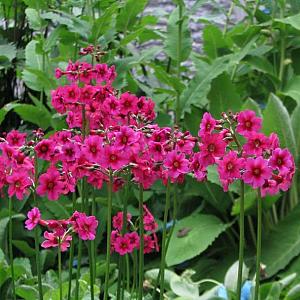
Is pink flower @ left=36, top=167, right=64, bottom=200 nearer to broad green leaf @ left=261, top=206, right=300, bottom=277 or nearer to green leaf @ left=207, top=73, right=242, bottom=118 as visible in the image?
broad green leaf @ left=261, top=206, right=300, bottom=277

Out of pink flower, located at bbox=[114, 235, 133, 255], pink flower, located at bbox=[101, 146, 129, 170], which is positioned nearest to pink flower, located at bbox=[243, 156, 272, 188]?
pink flower, located at bbox=[101, 146, 129, 170]

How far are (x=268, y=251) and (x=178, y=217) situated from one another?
513 mm

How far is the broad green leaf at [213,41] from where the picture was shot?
355 centimetres

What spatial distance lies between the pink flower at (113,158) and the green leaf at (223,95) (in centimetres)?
176

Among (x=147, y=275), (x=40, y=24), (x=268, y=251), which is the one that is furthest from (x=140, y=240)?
(x=40, y=24)

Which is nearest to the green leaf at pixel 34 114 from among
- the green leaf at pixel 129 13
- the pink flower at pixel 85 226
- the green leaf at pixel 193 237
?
the green leaf at pixel 129 13

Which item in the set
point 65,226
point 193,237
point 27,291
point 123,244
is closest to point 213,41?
point 193,237

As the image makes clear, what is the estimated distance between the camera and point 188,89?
124 inches

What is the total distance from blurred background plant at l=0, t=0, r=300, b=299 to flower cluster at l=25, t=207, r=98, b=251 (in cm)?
109

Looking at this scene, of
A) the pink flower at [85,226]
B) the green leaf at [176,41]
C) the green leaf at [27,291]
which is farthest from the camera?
the green leaf at [176,41]

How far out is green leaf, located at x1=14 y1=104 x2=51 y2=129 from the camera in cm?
303

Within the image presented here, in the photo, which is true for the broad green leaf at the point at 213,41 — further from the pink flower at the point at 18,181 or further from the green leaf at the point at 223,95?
the pink flower at the point at 18,181

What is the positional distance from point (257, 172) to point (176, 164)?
16 centimetres

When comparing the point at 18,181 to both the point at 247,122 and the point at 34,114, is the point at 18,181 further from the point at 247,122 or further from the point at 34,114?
the point at 34,114
